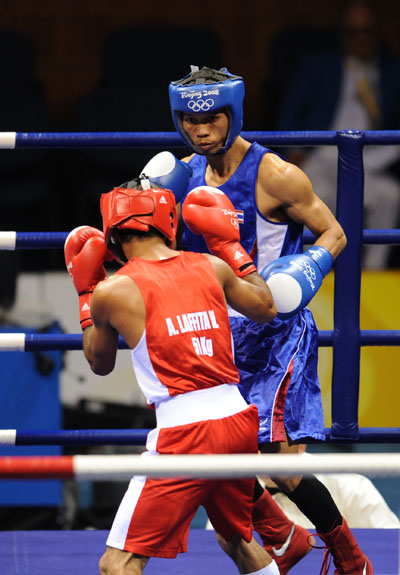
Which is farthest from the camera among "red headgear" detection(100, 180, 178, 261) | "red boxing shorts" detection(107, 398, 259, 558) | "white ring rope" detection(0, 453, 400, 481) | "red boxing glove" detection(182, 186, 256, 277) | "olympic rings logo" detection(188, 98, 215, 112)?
"olympic rings logo" detection(188, 98, 215, 112)

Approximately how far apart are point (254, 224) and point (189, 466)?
3.66ft

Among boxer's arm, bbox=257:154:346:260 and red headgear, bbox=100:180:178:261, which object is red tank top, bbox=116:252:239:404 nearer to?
red headgear, bbox=100:180:178:261

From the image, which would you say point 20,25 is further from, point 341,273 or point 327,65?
point 341,273

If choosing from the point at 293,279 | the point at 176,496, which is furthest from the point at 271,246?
the point at 176,496

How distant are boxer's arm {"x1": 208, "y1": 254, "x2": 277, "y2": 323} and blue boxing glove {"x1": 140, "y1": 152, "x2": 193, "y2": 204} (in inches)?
14.9

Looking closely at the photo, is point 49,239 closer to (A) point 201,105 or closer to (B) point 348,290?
(A) point 201,105

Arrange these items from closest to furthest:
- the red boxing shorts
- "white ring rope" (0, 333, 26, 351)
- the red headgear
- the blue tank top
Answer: the red boxing shorts → the red headgear → the blue tank top → "white ring rope" (0, 333, 26, 351)

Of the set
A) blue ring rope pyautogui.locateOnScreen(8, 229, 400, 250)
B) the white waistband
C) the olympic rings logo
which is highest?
the olympic rings logo

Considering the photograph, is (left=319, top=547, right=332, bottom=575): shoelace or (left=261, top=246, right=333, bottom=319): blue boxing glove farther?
(left=319, top=547, right=332, bottom=575): shoelace

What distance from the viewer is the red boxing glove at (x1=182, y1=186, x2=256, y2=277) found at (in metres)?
2.40

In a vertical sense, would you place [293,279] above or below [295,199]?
below

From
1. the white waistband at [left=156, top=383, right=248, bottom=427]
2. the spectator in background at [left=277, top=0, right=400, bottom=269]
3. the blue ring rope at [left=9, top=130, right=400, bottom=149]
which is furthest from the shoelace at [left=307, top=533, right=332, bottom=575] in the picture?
the spectator in background at [left=277, top=0, right=400, bottom=269]

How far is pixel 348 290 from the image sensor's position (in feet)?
9.80

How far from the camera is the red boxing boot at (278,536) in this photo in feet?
9.06
